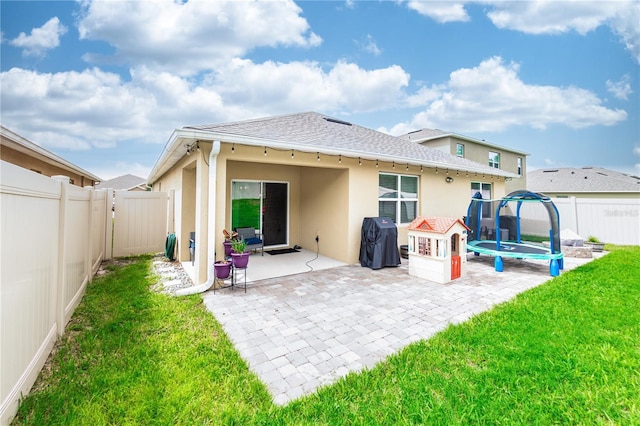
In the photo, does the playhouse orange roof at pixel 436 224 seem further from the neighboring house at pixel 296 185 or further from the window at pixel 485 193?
the window at pixel 485 193

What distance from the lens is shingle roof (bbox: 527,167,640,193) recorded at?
1915 centimetres

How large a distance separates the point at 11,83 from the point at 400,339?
1270 cm

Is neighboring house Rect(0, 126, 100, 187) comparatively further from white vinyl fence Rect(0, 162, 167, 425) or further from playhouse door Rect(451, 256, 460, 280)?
playhouse door Rect(451, 256, 460, 280)

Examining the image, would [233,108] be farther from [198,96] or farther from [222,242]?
[222,242]

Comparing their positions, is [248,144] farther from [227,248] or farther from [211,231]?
[227,248]

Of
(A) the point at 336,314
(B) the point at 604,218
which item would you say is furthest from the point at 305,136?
(B) the point at 604,218

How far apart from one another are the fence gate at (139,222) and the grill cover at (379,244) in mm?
6774

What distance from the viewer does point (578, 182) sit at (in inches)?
814

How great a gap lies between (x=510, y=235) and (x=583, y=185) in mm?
17113

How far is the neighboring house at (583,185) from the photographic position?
18761mm

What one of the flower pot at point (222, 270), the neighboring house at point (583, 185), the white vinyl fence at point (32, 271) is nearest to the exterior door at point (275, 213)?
Answer: the flower pot at point (222, 270)

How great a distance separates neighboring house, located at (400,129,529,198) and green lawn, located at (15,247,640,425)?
1457cm

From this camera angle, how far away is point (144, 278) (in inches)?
229


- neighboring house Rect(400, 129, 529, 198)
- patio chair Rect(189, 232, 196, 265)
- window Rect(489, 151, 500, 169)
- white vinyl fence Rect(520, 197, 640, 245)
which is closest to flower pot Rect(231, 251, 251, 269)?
patio chair Rect(189, 232, 196, 265)
